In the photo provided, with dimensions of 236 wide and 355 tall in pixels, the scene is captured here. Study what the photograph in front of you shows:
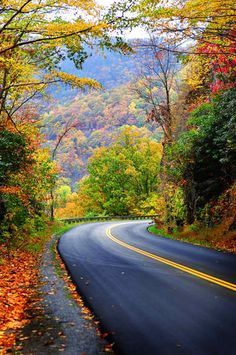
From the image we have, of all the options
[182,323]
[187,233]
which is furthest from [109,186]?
[182,323]

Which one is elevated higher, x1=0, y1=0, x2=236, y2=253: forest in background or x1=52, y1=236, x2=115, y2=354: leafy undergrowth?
x1=0, y1=0, x2=236, y2=253: forest in background

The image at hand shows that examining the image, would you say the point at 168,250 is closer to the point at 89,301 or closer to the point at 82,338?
the point at 89,301

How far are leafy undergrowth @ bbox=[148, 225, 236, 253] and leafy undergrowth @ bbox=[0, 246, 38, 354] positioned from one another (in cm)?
782

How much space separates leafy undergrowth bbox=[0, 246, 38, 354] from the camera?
6.75 m

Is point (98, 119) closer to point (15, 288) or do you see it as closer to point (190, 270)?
point (190, 270)

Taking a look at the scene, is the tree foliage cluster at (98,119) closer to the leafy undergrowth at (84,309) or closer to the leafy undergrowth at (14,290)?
the leafy undergrowth at (14,290)

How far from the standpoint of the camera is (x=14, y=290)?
9.73m

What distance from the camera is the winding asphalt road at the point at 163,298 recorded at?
570 centimetres

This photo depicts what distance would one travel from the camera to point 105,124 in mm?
113938

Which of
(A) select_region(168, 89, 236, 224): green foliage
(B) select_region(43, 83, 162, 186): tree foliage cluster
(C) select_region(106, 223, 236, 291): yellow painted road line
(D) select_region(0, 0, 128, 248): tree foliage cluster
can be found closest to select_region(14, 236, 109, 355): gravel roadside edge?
(C) select_region(106, 223, 236, 291): yellow painted road line

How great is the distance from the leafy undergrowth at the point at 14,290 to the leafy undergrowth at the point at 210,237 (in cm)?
782

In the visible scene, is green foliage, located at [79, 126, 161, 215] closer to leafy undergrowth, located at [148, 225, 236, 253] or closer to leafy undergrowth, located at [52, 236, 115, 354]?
leafy undergrowth, located at [148, 225, 236, 253]

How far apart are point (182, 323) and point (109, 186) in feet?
178

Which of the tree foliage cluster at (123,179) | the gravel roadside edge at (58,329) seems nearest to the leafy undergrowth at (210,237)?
the gravel roadside edge at (58,329)
